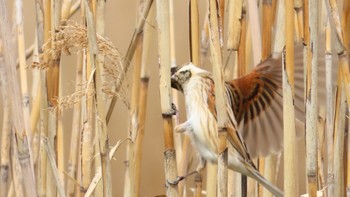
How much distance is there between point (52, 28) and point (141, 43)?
0.29 m

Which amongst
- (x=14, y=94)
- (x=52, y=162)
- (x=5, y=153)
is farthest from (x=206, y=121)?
(x=5, y=153)

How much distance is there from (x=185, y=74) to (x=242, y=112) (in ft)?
0.67

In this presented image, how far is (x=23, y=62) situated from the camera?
1.43m

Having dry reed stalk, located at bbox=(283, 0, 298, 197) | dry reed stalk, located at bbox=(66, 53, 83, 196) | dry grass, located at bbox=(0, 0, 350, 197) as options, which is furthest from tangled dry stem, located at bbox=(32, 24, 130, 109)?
dry reed stalk, located at bbox=(66, 53, 83, 196)

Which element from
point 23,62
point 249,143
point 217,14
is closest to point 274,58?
point 249,143

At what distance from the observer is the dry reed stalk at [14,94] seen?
3.20 feet

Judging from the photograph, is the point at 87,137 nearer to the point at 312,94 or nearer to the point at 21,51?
the point at 21,51

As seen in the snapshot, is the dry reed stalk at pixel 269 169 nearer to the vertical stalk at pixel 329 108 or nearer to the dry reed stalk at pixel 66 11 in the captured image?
the vertical stalk at pixel 329 108

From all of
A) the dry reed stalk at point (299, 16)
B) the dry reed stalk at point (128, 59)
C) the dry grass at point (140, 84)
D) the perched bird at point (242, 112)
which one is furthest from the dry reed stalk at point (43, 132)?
the dry reed stalk at point (299, 16)

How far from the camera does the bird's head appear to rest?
1.26 meters

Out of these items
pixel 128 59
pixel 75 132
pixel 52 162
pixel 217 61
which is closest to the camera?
pixel 217 61

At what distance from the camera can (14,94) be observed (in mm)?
973

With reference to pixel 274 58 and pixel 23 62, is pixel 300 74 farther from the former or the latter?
pixel 23 62

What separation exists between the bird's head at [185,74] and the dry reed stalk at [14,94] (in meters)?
0.33
